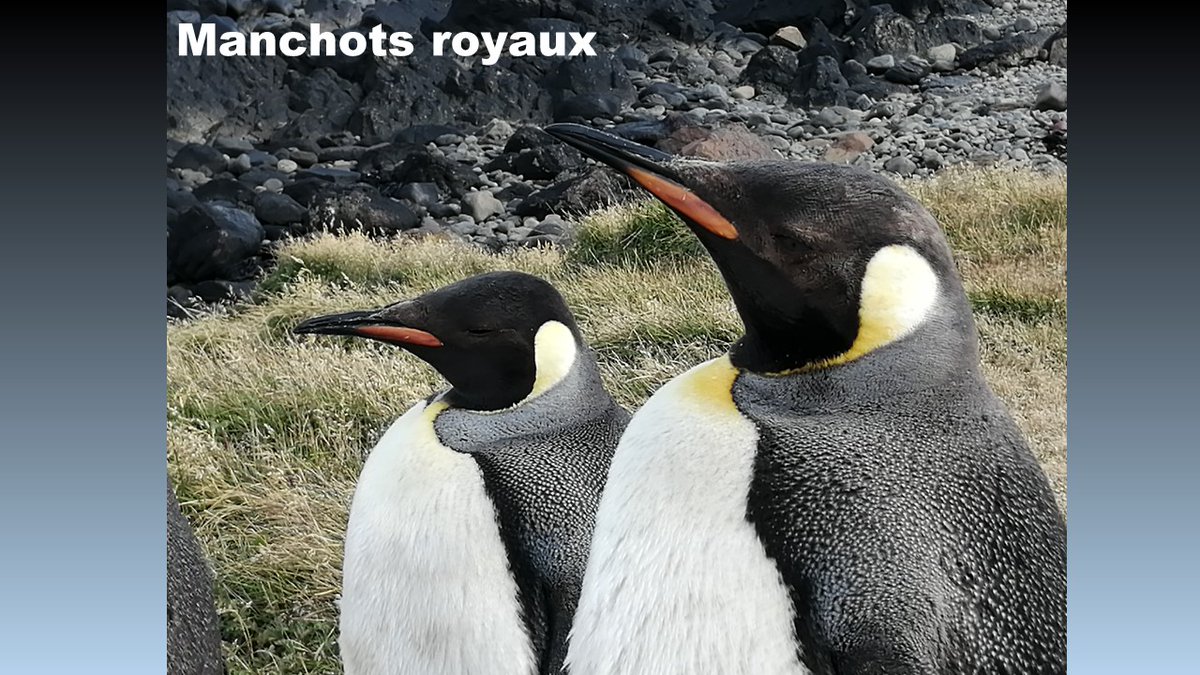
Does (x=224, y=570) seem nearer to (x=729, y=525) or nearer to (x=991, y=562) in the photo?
(x=729, y=525)

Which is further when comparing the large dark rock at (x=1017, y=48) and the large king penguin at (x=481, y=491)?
the large dark rock at (x=1017, y=48)

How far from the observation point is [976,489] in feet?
4.38

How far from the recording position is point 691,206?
54.6 inches

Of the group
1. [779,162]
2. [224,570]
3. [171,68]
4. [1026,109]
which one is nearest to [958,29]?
[1026,109]

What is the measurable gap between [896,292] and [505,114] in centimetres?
101

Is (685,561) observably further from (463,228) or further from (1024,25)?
(1024,25)

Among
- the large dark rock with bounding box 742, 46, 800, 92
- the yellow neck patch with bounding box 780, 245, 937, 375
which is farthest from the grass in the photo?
the yellow neck patch with bounding box 780, 245, 937, 375

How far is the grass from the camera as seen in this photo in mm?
1966

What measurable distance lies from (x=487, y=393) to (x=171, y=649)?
0.62 m

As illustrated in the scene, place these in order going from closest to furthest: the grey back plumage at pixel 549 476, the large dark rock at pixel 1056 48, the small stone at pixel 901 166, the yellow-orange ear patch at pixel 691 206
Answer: the yellow-orange ear patch at pixel 691 206, the grey back plumage at pixel 549 476, the small stone at pixel 901 166, the large dark rock at pixel 1056 48

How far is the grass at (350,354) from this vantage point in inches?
77.4

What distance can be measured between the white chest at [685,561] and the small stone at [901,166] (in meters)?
0.69

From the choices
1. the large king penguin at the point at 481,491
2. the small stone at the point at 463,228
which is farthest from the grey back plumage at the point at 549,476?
the small stone at the point at 463,228

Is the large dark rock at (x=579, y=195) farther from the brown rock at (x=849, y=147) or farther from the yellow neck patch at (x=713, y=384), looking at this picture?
the yellow neck patch at (x=713, y=384)
